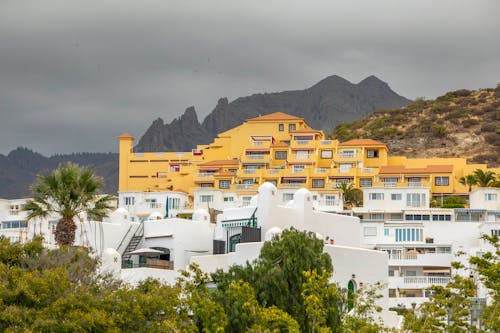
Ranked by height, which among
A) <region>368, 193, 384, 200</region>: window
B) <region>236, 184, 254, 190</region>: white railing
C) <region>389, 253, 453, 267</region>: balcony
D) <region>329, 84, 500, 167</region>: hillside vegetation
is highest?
<region>329, 84, 500, 167</region>: hillside vegetation

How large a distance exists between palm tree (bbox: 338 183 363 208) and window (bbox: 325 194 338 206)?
1500mm

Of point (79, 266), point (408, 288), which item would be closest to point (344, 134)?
point (408, 288)

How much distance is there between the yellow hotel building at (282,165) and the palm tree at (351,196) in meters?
1.23

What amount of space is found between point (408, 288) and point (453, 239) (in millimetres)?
11261

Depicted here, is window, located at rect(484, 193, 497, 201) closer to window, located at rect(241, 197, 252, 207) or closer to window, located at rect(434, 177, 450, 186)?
window, located at rect(434, 177, 450, 186)

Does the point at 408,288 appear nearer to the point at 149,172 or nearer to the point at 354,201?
the point at 354,201

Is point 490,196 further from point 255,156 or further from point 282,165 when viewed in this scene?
point 255,156

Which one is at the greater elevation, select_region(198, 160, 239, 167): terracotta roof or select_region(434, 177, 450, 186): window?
select_region(198, 160, 239, 167): terracotta roof

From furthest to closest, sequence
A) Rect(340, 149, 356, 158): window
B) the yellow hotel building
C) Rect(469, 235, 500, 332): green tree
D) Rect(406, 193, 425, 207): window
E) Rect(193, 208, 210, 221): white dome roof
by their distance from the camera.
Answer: Rect(340, 149, 356, 158): window < the yellow hotel building < Rect(406, 193, 425, 207): window < Rect(193, 208, 210, 221): white dome roof < Rect(469, 235, 500, 332): green tree

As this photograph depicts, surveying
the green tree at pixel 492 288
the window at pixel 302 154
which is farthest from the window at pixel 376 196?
the green tree at pixel 492 288

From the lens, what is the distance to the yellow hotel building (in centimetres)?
10575

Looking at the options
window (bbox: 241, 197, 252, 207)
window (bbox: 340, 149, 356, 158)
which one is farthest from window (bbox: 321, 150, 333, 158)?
window (bbox: 241, 197, 252, 207)

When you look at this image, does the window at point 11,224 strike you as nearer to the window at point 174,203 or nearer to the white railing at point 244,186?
the window at point 174,203

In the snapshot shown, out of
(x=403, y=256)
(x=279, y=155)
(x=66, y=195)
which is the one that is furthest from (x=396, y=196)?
(x=66, y=195)
